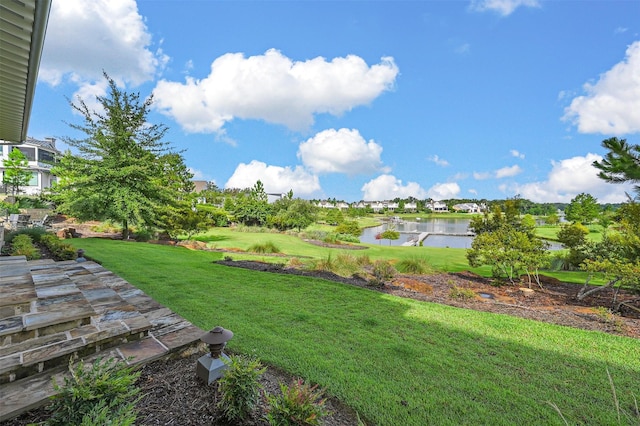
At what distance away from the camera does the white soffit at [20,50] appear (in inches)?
81.7

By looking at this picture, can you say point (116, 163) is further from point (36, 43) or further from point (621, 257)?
point (621, 257)

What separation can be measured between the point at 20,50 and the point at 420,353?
5.00 metres

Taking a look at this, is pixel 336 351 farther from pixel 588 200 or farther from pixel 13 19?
pixel 588 200

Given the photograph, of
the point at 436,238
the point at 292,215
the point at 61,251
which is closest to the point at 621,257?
the point at 61,251

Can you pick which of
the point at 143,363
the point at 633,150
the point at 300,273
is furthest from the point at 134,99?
the point at 633,150

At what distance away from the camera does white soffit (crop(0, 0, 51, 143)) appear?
6.81ft

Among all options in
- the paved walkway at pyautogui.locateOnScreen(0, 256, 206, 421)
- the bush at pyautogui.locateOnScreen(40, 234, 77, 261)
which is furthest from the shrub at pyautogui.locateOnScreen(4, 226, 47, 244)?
the paved walkway at pyautogui.locateOnScreen(0, 256, 206, 421)

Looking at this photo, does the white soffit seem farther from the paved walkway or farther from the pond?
the pond

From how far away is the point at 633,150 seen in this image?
20.1ft

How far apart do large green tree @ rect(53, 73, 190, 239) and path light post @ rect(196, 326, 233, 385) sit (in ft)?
38.2

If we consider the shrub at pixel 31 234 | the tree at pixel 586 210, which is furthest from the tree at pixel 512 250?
the tree at pixel 586 210

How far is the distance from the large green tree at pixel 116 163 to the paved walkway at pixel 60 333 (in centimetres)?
921

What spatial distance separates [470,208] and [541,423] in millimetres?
91378

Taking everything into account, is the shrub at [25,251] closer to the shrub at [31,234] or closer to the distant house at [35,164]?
the shrub at [31,234]
